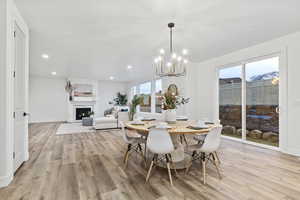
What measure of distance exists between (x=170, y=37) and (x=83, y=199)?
3.30 m

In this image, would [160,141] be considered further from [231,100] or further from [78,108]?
[78,108]

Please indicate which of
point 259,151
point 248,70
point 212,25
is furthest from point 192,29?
point 259,151

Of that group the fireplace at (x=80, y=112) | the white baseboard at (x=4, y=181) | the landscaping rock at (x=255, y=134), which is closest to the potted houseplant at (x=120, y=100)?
the fireplace at (x=80, y=112)

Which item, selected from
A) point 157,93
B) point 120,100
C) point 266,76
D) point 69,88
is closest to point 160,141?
point 266,76

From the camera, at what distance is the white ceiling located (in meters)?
2.29

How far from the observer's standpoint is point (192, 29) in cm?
303

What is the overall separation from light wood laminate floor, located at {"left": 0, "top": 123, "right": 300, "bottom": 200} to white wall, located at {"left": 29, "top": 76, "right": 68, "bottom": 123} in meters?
6.12

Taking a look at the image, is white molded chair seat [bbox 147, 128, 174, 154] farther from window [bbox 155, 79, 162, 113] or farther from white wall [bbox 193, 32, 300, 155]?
window [bbox 155, 79, 162, 113]

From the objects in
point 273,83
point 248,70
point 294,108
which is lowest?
point 294,108

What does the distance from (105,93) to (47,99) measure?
10.9ft

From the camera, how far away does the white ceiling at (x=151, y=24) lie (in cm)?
229

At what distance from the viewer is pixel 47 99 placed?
852cm

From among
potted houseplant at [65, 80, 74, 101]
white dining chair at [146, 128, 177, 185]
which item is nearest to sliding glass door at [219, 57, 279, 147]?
white dining chair at [146, 128, 177, 185]

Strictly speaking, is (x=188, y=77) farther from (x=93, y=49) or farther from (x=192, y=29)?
(x=93, y=49)
